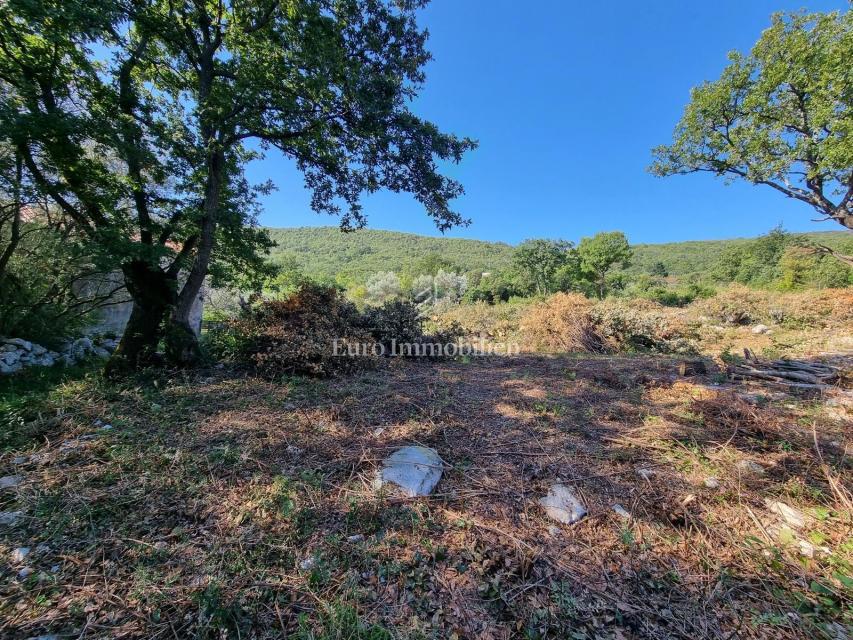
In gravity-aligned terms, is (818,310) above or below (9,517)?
above

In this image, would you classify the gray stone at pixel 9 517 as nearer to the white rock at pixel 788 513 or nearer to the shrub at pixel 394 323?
the white rock at pixel 788 513

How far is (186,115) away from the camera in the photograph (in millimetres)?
3943

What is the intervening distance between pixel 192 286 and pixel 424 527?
4503mm

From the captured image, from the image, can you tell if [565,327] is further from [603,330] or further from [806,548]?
[806,548]

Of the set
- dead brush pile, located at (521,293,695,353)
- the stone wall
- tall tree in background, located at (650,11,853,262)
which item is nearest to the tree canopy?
tall tree in background, located at (650,11,853,262)

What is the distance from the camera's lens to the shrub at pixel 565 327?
821 centimetres

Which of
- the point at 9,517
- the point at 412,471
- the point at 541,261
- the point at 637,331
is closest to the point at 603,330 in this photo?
the point at 637,331

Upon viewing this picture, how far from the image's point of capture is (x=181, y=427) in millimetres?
2693

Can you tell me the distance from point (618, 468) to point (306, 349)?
3931mm

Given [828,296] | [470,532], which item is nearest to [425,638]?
[470,532]

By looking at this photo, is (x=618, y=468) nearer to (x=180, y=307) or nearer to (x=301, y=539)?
(x=301, y=539)

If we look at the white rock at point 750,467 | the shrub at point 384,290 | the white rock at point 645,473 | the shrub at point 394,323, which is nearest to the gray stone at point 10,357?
the shrub at point 394,323

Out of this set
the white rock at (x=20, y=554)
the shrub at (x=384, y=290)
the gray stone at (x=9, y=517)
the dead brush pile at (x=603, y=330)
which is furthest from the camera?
the shrub at (x=384, y=290)

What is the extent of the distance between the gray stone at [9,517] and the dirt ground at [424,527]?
0.05 metres
